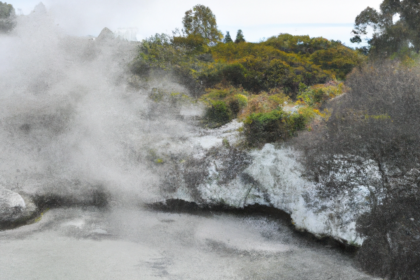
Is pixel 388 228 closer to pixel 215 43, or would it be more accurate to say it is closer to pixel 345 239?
pixel 345 239

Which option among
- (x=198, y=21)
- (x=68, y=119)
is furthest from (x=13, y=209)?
(x=198, y=21)

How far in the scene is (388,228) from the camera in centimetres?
648

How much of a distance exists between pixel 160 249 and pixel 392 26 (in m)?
15.1

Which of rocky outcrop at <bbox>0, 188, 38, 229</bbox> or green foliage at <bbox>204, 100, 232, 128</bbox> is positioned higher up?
green foliage at <bbox>204, 100, 232, 128</bbox>

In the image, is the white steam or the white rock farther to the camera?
the white steam

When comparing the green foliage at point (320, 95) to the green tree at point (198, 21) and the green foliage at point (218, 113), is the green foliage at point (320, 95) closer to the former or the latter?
the green foliage at point (218, 113)

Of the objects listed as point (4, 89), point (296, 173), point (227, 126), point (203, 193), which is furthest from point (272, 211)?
point (4, 89)

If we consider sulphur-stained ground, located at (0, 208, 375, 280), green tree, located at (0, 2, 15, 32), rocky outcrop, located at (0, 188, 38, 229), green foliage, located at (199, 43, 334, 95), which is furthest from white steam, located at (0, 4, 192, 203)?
green foliage, located at (199, 43, 334, 95)

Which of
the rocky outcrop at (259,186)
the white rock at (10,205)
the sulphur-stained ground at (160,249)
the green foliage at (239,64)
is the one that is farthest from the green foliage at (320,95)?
the white rock at (10,205)

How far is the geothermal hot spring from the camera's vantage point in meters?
6.81

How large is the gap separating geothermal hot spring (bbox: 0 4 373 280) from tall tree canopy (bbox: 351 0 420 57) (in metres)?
10.3

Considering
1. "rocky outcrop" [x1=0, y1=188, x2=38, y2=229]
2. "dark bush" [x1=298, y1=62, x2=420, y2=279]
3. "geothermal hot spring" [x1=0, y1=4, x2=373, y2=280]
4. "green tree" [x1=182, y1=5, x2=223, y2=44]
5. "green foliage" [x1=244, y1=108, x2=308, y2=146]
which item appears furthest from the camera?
"green tree" [x1=182, y1=5, x2=223, y2=44]

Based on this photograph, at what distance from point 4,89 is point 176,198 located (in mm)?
7897

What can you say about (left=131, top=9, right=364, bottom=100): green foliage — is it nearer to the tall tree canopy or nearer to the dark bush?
Answer: the tall tree canopy
